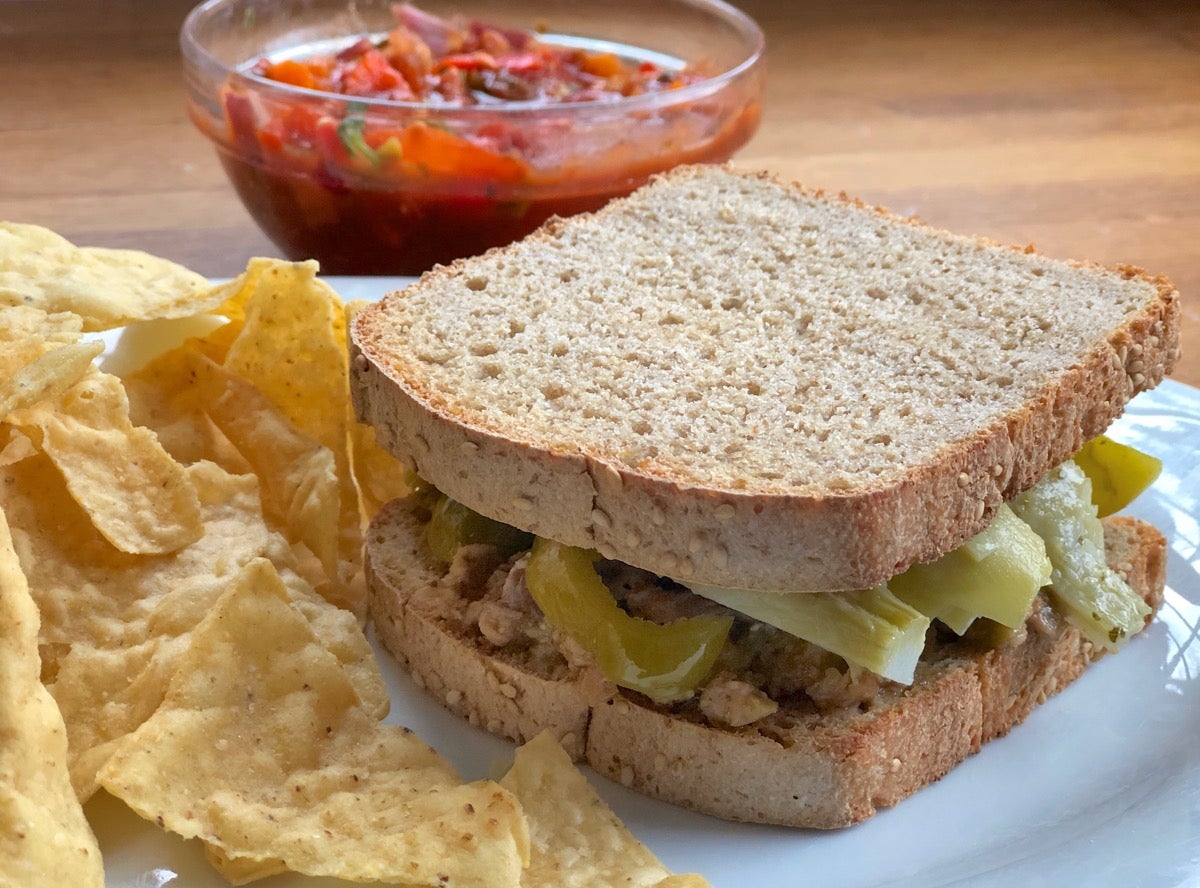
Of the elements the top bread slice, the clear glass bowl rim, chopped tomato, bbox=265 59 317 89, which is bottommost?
chopped tomato, bbox=265 59 317 89

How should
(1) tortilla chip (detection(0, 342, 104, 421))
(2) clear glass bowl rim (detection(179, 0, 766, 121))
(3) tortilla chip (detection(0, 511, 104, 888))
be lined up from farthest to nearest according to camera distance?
(2) clear glass bowl rim (detection(179, 0, 766, 121)) → (1) tortilla chip (detection(0, 342, 104, 421)) → (3) tortilla chip (detection(0, 511, 104, 888))

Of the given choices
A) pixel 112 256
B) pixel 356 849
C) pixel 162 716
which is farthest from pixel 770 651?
pixel 112 256

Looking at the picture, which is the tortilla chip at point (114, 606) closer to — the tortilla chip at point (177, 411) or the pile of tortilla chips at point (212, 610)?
the pile of tortilla chips at point (212, 610)

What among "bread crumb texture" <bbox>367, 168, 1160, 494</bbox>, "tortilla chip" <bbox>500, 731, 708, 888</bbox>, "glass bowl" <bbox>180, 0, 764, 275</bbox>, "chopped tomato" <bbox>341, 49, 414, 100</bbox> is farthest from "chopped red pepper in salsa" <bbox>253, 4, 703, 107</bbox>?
"tortilla chip" <bbox>500, 731, 708, 888</bbox>

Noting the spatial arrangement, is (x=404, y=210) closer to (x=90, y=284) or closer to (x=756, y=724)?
(x=90, y=284)

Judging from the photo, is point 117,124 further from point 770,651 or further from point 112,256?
point 770,651

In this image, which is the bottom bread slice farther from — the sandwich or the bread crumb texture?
the bread crumb texture

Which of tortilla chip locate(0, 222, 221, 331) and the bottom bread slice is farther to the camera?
tortilla chip locate(0, 222, 221, 331)

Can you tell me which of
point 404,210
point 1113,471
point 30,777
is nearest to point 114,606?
point 30,777
